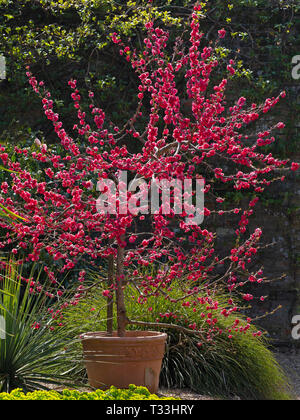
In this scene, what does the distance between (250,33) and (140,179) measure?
→ 12.5ft

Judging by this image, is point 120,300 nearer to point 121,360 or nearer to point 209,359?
point 121,360

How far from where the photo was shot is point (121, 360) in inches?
136

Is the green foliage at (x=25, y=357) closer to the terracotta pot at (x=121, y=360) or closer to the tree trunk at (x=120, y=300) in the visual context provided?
the terracotta pot at (x=121, y=360)

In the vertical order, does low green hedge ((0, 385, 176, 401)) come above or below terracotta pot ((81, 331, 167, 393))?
above

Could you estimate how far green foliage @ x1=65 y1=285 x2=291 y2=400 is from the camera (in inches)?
163

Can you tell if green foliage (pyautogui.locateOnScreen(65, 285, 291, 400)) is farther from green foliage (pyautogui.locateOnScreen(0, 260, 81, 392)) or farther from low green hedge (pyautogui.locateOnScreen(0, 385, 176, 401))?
low green hedge (pyautogui.locateOnScreen(0, 385, 176, 401))

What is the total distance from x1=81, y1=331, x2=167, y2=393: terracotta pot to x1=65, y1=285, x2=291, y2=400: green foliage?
21.5 inches

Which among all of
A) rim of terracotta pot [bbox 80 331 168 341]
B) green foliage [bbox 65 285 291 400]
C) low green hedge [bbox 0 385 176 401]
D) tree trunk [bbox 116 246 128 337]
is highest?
tree trunk [bbox 116 246 128 337]

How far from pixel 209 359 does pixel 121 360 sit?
105 centimetres

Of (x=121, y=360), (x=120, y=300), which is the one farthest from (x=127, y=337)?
(x=120, y=300)

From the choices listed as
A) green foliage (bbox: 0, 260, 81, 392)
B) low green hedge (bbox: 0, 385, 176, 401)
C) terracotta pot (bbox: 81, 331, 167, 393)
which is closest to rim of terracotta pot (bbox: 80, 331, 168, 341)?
terracotta pot (bbox: 81, 331, 167, 393)

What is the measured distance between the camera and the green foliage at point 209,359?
4.15 m

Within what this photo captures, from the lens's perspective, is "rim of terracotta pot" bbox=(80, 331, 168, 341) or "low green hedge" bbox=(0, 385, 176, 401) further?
"rim of terracotta pot" bbox=(80, 331, 168, 341)

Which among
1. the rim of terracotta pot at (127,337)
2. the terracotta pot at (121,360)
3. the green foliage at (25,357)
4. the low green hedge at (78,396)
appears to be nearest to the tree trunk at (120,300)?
the rim of terracotta pot at (127,337)
